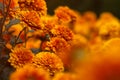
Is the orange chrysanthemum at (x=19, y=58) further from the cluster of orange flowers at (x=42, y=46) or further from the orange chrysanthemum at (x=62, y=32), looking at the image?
the orange chrysanthemum at (x=62, y=32)

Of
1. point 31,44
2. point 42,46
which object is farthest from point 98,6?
point 42,46

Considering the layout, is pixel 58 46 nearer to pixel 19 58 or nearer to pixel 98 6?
pixel 19 58

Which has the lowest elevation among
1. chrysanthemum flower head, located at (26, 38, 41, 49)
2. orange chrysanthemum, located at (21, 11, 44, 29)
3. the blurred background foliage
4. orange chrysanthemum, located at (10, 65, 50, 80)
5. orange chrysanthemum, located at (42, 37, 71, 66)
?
orange chrysanthemum, located at (10, 65, 50, 80)

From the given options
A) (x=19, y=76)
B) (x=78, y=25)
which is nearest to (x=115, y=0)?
(x=78, y=25)

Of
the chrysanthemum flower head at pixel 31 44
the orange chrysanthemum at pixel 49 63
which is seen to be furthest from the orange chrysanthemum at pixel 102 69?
the chrysanthemum flower head at pixel 31 44

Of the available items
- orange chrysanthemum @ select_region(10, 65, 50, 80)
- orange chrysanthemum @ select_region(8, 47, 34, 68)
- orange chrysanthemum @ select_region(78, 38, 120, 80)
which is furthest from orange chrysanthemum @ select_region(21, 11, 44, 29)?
orange chrysanthemum @ select_region(78, 38, 120, 80)

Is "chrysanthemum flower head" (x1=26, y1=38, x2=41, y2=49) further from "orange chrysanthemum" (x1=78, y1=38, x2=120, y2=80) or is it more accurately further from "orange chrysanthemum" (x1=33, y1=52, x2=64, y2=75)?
"orange chrysanthemum" (x1=78, y1=38, x2=120, y2=80)
